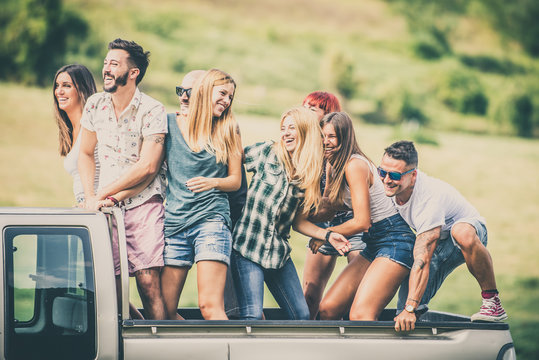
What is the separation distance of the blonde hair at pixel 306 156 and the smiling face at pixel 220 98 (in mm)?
378

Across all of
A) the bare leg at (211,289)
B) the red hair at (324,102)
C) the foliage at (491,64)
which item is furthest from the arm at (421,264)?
the foliage at (491,64)

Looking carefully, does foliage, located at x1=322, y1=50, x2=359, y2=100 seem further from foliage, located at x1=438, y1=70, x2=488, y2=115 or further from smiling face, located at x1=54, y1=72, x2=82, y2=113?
smiling face, located at x1=54, y1=72, x2=82, y2=113

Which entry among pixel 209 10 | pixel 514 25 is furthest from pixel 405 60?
pixel 209 10

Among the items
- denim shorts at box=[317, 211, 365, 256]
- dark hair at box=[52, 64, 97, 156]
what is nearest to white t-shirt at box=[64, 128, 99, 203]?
dark hair at box=[52, 64, 97, 156]

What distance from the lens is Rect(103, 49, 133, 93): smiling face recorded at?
4430 millimetres

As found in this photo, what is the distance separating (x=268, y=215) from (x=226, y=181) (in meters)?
0.32

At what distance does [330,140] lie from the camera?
4547 millimetres

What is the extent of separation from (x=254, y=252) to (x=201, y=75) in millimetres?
1125

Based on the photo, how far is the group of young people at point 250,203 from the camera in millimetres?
4234

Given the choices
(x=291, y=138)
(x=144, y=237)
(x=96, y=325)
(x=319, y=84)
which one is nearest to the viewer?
(x=96, y=325)

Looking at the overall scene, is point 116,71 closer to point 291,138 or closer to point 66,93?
point 66,93

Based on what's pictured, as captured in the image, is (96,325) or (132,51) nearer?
(96,325)

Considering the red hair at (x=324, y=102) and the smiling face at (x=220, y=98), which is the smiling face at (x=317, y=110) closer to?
the red hair at (x=324, y=102)

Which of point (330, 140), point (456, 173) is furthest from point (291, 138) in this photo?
point (456, 173)
